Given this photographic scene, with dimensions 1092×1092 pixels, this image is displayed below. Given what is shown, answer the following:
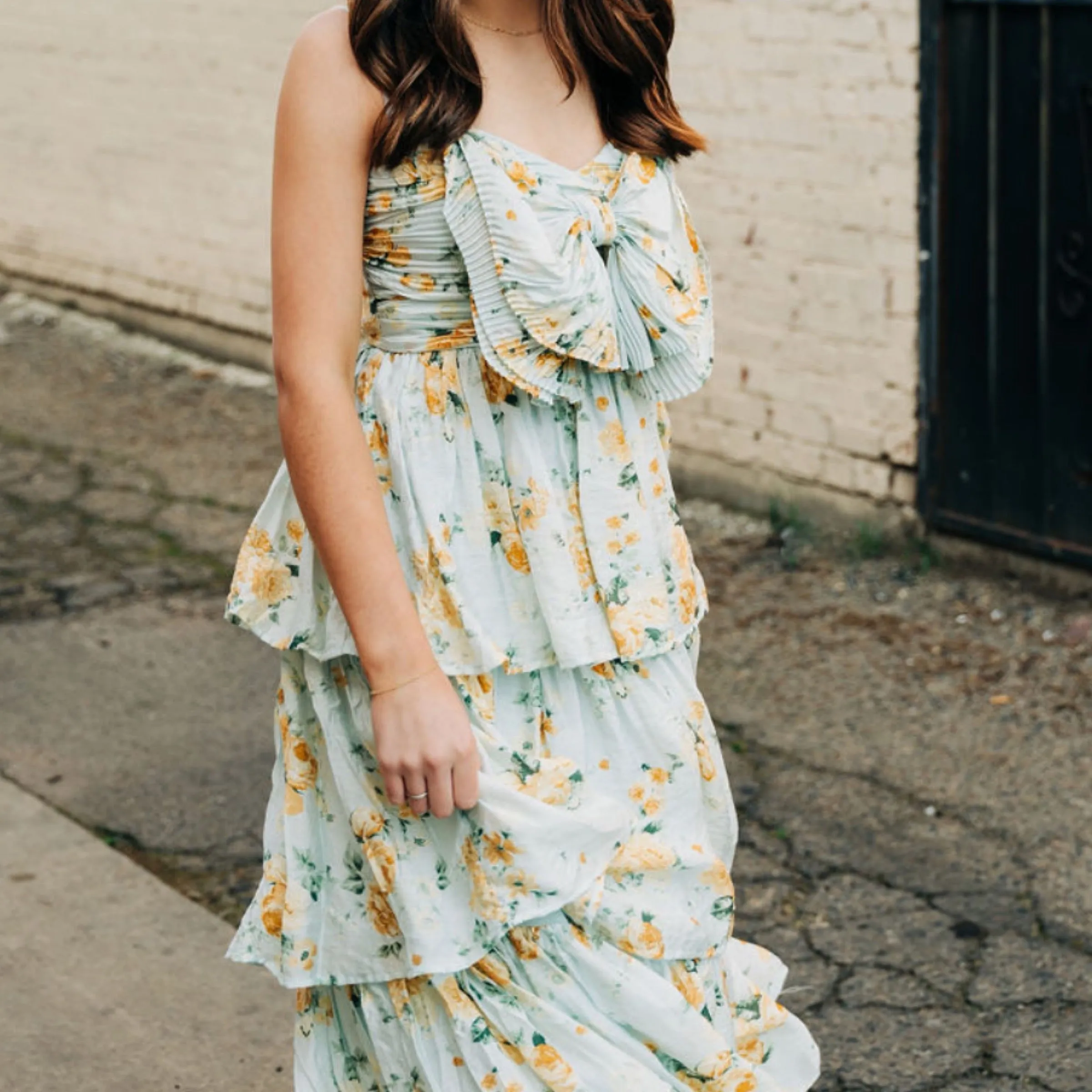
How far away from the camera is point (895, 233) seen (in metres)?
5.06

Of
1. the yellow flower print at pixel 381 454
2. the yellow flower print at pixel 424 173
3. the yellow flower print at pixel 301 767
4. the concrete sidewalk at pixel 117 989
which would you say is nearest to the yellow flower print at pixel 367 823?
the yellow flower print at pixel 301 767

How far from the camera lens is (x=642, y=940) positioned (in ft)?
6.91

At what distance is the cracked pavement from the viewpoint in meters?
3.23

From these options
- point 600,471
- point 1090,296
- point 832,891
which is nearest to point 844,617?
point 1090,296

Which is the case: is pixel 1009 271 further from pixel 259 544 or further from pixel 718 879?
pixel 259 544

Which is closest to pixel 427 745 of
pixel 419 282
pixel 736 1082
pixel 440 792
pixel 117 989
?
pixel 440 792

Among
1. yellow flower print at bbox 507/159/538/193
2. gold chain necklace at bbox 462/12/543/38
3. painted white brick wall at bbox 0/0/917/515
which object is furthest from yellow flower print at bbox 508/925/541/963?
painted white brick wall at bbox 0/0/917/515

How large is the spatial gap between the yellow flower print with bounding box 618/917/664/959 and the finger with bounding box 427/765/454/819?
274mm

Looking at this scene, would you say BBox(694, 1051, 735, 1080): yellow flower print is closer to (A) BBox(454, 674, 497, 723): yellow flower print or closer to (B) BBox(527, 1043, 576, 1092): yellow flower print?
(B) BBox(527, 1043, 576, 1092): yellow flower print

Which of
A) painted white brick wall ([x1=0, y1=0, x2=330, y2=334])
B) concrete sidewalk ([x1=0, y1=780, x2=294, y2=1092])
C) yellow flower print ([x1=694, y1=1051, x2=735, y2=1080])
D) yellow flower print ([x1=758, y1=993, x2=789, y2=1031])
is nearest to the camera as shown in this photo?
yellow flower print ([x1=694, y1=1051, x2=735, y2=1080])

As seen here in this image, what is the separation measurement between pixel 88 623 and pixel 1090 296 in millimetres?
2730

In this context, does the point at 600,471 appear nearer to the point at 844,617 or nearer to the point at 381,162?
the point at 381,162

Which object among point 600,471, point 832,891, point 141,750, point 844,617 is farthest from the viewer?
point 844,617

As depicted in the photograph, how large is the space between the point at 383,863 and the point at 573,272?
26.7 inches
